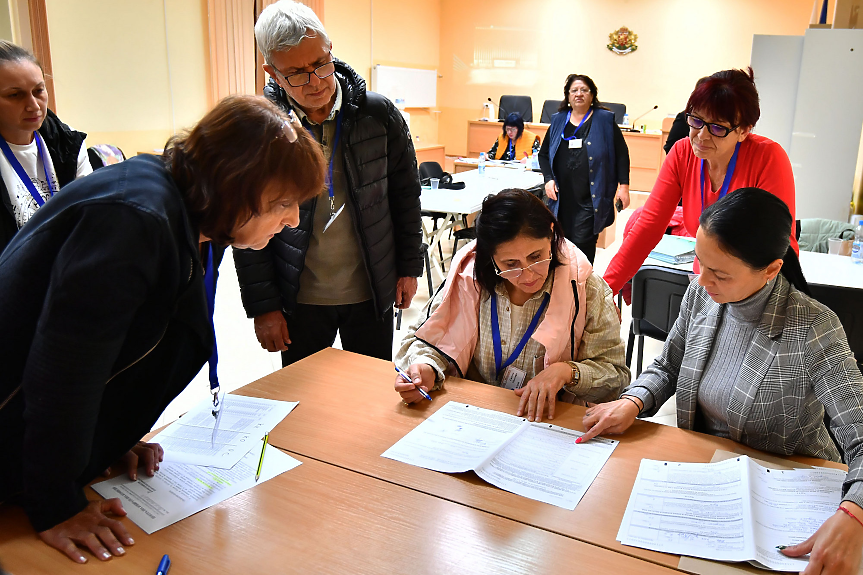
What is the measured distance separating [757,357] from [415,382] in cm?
82

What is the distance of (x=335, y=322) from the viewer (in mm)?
2207

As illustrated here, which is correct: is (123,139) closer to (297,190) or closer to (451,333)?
(451,333)

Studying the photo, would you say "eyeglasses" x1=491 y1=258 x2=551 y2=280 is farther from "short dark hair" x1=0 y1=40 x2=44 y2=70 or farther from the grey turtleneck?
"short dark hair" x1=0 y1=40 x2=44 y2=70

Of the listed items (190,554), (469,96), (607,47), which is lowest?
(190,554)

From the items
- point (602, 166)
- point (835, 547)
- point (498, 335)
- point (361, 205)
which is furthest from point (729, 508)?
point (602, 166)

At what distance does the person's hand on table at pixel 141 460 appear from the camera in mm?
1341

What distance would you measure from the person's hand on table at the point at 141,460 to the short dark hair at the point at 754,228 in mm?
1281

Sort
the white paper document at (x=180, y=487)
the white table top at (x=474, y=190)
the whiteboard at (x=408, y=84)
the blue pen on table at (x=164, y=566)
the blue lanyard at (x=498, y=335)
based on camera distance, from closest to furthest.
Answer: the blue pen on table at (x=164, y=566) < the white paper document at (x=180, y=487) < the blue lanyard at (x=498, y=335) < the white table top at (x=474, y=190) < the whiteboard at (x=408, y=84)

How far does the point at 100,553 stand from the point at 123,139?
5588 mm

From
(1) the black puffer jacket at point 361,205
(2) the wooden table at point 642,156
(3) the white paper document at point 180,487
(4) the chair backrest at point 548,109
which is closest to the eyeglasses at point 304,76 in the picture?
(1) the black puffer jacket at point 361,205

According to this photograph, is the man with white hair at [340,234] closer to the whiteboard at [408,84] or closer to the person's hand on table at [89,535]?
the person's hand on table at [89,535]

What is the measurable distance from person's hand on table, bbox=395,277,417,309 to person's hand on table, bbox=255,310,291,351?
0.42 metres

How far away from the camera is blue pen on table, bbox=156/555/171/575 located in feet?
3.47

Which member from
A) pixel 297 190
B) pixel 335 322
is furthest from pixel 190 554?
pixel 335 322
